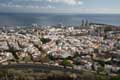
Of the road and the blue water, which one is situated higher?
the road

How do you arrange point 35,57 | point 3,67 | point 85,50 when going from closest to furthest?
point 3,67
point 35,57
point 85,50

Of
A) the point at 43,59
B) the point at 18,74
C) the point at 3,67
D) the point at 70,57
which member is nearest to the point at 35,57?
the point at 43,59

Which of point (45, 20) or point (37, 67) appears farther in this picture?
point (45, 20)

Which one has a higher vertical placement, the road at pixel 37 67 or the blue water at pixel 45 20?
the road at pixel 37 67

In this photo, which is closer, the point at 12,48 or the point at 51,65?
the point at 51,65

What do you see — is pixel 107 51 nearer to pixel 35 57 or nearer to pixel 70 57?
pixel 70 57

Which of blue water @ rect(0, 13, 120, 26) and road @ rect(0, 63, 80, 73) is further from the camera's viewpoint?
blue water @ rect(0, 13, 120, 26)

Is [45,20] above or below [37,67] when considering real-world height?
below

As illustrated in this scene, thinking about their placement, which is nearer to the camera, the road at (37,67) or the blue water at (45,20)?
the road at (37,67)

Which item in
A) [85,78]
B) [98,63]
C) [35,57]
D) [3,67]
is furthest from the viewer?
[35,57]
